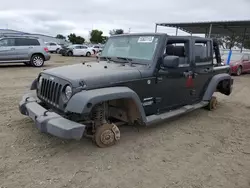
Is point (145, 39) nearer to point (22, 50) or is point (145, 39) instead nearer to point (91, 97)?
point (91, 97)

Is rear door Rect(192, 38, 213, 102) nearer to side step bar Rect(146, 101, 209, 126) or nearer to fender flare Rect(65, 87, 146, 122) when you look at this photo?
side step bar Rect(146, 101, 209, 126)

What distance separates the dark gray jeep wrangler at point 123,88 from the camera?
3387mm

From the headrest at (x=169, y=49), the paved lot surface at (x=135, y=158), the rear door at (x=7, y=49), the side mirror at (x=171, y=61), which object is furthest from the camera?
the rear door at (x=7, y=49)

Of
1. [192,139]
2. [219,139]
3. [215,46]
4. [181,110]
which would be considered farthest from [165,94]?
[215,46]

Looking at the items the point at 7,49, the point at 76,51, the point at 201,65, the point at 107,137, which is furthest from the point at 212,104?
the point at 76,51

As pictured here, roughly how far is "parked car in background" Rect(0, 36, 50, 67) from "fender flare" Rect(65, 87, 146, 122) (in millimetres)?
11530

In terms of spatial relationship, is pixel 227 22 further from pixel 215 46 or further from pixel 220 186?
pixel 220 186

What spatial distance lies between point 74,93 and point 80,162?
98 centimetres

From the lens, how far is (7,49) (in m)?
13.2

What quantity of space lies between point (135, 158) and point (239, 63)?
42.8 ft

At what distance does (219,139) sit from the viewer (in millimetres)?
4445

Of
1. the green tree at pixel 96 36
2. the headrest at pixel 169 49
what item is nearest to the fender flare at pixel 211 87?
the headrest at pixel 169 49

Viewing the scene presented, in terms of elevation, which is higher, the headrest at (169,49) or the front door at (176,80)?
the headrest at (169,49)

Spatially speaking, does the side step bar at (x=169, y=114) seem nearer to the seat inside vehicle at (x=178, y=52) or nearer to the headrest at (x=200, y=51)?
the seat inside vehicle at (x=178, y=52)
